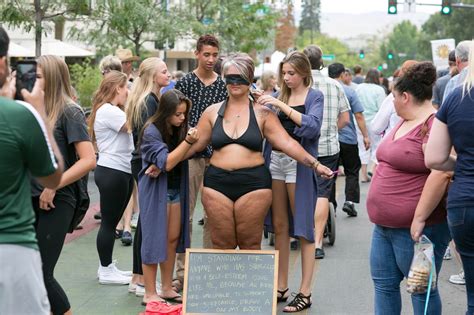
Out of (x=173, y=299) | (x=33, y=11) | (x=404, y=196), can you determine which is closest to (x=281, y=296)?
(x=173, y=299)

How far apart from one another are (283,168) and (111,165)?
65.8 inches

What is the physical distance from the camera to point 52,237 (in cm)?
571

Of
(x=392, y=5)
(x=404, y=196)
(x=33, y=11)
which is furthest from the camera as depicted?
(x=392, y=5)

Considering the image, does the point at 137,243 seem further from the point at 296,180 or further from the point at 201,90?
the point at 201,90

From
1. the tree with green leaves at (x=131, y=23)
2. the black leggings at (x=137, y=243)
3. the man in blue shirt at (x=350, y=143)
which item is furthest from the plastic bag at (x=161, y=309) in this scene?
the tree with green leaves at (x=131, y=23)

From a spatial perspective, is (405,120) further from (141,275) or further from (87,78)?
(87,78)

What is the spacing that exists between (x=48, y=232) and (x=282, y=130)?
201cm

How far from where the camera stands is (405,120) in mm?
5711

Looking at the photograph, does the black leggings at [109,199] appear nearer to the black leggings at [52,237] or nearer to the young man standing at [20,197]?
the black leggings at [52,237]

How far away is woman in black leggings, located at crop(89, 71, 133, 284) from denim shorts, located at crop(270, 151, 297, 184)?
1468 millimetres

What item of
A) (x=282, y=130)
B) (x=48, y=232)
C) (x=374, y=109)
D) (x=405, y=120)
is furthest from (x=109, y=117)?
(x=374, y=109)

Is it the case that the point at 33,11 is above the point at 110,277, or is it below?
above

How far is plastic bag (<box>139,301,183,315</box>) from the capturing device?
6887mm

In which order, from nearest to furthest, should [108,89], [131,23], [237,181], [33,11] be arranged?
[237,181] → [108,89] → [33,11] → [131,23]
